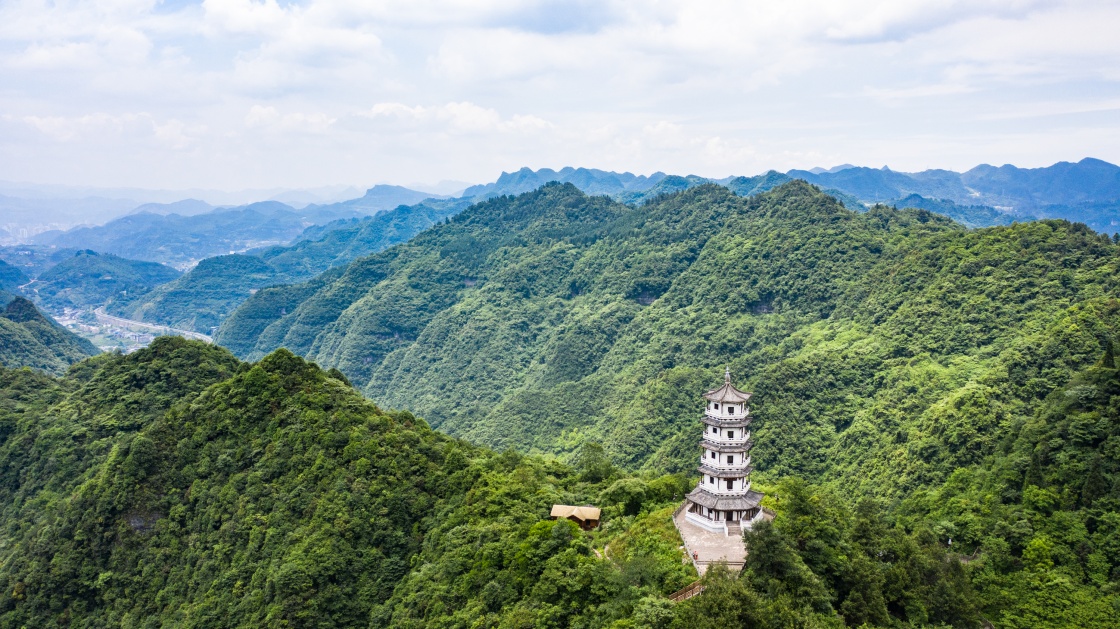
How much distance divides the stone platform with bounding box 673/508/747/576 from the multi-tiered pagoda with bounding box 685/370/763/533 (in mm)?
751

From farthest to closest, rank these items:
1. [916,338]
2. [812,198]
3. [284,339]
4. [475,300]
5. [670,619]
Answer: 1. [284,339]
2. [475,300]
3. [812,198]
4. [916,338]
5. [670,619]

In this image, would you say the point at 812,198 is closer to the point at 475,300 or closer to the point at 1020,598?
the point at 475,300

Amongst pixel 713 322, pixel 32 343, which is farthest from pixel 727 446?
pixel 32 343

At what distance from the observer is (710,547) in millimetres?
40625

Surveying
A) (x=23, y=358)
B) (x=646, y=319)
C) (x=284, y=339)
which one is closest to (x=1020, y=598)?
(x=646, y=319)

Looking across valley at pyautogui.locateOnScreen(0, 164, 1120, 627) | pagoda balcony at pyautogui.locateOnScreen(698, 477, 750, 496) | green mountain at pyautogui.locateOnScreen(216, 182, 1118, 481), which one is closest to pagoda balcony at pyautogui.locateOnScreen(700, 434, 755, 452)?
pagoda balcony at pyautogui.locateOnScreen(698, 477, 750, 496)

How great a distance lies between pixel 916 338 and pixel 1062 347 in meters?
20.6

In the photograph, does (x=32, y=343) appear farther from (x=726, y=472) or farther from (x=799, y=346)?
(x=726, y=472)

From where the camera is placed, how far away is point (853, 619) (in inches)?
1490

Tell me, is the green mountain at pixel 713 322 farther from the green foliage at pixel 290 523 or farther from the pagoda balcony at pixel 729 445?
the green foliage at pixel 290 523

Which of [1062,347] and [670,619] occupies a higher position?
[1062,347]

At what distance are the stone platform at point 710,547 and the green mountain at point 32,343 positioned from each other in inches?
4902

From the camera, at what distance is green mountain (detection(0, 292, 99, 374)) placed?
135 meters

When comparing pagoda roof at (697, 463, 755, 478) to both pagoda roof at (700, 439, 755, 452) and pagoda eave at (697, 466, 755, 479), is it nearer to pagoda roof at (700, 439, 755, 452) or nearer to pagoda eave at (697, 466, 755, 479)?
pagoda eave at (697, 466, 755, 479)
